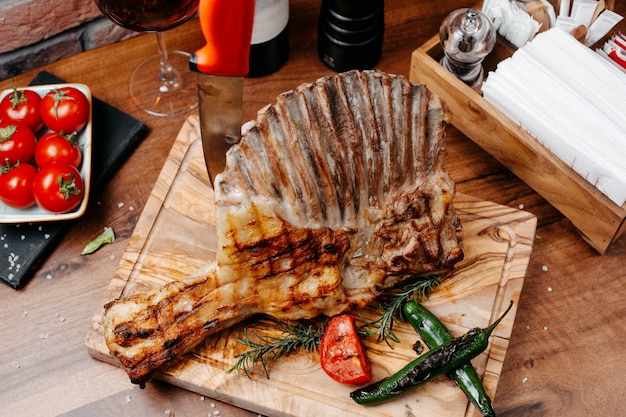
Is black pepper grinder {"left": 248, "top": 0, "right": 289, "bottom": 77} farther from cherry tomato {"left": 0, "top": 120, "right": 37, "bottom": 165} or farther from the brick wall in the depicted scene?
cherry tomato {"left": 0, "top": 120, "right": 37, "bottom": 165}

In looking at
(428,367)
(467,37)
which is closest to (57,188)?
(428,367)

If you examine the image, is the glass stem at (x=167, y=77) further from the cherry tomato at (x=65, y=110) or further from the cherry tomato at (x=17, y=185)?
the cherry tomato at (x=17, y=185)

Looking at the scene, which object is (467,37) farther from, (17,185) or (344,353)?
(17,185)

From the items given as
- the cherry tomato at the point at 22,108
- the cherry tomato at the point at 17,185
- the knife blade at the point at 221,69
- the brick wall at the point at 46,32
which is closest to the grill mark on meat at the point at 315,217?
the knife blade at the point at 221,69

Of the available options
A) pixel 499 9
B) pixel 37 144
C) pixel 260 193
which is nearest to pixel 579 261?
pixel 499 9

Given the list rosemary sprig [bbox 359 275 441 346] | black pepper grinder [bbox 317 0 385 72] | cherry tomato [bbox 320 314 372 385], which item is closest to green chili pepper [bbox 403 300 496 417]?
rosemary sprig [bbox 359 275 441 346]

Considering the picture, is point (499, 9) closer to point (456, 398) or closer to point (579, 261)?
point (579, 261)
